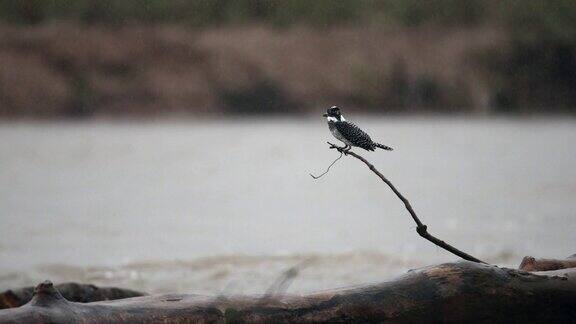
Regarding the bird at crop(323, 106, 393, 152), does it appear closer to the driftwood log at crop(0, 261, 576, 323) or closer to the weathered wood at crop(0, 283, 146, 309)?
the driftwood log at crop(0, 261, 576, 323)

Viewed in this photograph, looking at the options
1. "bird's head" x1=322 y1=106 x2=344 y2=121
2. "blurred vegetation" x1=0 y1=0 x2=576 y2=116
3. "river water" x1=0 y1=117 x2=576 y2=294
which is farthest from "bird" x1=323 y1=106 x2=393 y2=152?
"blurred vegetation" x1=0 y1=0 x2=576 y2=116

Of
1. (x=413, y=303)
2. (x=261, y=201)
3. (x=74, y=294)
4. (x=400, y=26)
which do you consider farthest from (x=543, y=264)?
(x=400, y=26)

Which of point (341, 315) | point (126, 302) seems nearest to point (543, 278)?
point (341, 315)

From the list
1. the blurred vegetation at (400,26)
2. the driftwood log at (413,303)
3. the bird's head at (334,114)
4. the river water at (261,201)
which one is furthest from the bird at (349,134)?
the blurred vegetation at (400,26)

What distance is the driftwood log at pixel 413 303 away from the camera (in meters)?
2.97

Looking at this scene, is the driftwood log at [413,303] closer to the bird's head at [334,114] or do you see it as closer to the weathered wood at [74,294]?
the bird's head at [334,114]

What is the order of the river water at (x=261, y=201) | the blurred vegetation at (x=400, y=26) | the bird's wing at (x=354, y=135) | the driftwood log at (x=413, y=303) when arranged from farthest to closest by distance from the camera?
the blurred vegetation at (x=400, y=26) < the river water at (x=261, y=201) < the bird's wing at (x=354, y=135) < the driftwood log at (x=413, y=303)

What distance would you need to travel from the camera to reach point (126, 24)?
899 inches

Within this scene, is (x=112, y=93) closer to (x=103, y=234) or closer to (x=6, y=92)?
(x=6, y=92)

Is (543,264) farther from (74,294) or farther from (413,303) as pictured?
(74,294)

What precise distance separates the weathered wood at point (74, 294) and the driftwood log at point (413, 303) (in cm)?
126

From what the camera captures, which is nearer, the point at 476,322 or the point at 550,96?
the point at 476,322

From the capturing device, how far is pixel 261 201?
11922 millimetres

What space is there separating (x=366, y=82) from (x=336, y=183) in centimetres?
770
